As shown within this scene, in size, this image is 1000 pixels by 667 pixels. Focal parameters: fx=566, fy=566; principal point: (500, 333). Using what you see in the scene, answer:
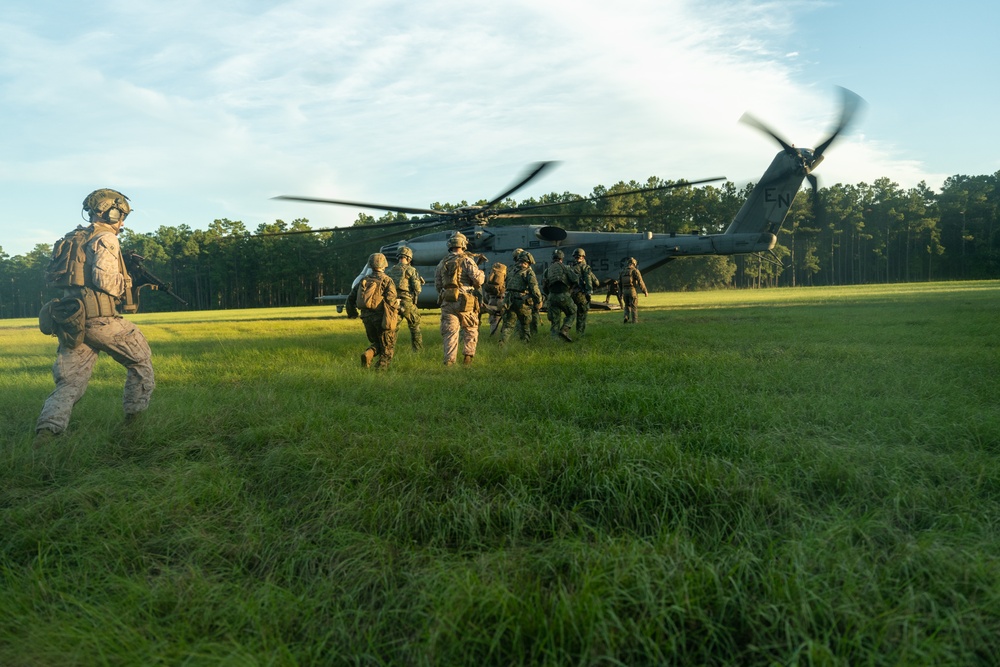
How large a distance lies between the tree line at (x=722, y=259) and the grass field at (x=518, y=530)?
179 feet

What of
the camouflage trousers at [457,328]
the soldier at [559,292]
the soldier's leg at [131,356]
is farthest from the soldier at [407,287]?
the soldier's leg at [131,356]

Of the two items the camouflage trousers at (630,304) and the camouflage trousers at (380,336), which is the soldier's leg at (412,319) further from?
the camouflage trousers at (630,304)

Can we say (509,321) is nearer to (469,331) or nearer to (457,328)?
(469,331)

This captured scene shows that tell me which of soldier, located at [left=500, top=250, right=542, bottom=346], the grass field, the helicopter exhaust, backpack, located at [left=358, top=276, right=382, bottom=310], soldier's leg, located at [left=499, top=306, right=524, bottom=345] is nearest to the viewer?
the grass field

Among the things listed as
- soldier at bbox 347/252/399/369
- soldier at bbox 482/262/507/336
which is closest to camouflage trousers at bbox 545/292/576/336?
soldier at bbox 482/262/507/336

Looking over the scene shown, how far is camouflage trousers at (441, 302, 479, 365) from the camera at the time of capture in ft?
24.0

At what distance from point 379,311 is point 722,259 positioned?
5471 centimetres

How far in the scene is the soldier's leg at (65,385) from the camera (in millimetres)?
3775

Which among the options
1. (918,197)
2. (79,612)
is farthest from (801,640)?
(918,197)

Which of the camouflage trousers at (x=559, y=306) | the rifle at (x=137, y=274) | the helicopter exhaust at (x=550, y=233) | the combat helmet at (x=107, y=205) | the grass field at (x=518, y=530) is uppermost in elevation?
the helicopter exhaust at (x=550, y=233)

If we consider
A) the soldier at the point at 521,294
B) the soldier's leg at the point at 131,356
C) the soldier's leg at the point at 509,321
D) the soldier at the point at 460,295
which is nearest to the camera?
the soldier's leg at the point at 131,356

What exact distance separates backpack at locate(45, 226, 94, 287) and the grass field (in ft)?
3.44

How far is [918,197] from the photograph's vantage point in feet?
211

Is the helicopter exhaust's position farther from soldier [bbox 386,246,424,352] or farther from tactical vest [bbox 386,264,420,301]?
tactical vest [bbox 386,264,420,301]
